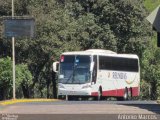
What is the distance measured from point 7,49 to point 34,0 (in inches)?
173

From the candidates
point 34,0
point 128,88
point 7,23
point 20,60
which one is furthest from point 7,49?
point 7,23

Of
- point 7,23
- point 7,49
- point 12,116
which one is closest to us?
point 12,116

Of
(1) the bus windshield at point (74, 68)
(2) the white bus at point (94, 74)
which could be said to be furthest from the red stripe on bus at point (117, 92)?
(1) the bus windshield at point (74, 68)

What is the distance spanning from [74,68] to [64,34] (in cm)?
1018

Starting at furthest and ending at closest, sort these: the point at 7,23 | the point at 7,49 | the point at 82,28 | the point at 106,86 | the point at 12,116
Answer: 1. the point at 82,28
2. the point at 7,49
3. the point at 106,86
4. the point at 7,23
5. the point at 12,116

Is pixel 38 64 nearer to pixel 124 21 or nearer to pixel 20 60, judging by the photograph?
pixel 20 60

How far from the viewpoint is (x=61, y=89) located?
3838cm

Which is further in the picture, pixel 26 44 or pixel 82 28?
pixel 82 28

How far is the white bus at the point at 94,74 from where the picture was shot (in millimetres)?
37969

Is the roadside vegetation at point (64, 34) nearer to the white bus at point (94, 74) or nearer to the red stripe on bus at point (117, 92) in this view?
the white bus at point (94, 74)

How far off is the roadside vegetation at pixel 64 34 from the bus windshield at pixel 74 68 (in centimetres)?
625

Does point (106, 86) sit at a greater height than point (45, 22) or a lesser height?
lesser

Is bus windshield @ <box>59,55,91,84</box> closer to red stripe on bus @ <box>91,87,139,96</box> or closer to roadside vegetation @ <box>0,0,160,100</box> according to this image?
red stripe on bus @ <box>91,87,139,96</box>

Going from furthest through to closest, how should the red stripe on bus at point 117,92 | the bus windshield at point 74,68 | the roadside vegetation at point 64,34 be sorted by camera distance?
the roadside vegetation at point 64,34
the red stripe on bus at point 117,92
the bus windshield at point 74,68
